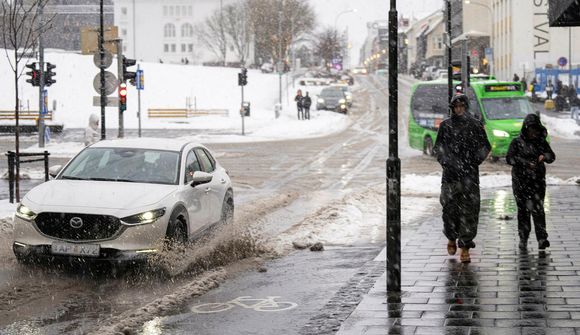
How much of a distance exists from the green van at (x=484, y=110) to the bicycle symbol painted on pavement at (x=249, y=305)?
18121 mm

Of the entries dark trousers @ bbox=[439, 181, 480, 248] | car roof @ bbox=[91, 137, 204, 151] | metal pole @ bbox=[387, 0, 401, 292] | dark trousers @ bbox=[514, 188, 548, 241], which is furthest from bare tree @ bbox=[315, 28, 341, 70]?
metal pole @ bbox=[387, 0, 401, 292]

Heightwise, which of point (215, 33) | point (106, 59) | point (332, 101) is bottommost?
point (332, 101)

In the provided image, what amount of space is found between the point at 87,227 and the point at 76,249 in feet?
0.80

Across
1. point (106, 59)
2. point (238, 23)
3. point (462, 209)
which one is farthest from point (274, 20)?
point (462, 209)

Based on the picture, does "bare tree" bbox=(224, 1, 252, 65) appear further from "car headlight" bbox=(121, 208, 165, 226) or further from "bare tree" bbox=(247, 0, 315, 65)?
"car headlight" bbox=(121, 208, 165, 226)

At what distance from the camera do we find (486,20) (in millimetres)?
94000

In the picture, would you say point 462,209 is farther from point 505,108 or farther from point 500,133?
point 505,108

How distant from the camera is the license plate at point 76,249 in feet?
29.8

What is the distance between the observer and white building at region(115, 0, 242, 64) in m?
126

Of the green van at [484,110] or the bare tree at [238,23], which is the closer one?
the green van at [484,110]

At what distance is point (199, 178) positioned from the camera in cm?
1068

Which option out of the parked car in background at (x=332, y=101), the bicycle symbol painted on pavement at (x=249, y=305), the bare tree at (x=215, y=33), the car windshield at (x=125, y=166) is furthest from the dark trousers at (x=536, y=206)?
the bare tree at (x=215, y=33)

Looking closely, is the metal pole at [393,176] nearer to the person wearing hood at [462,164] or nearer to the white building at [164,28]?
the person wearing hood at [462,164]

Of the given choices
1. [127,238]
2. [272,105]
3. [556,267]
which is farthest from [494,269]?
[272,105]
